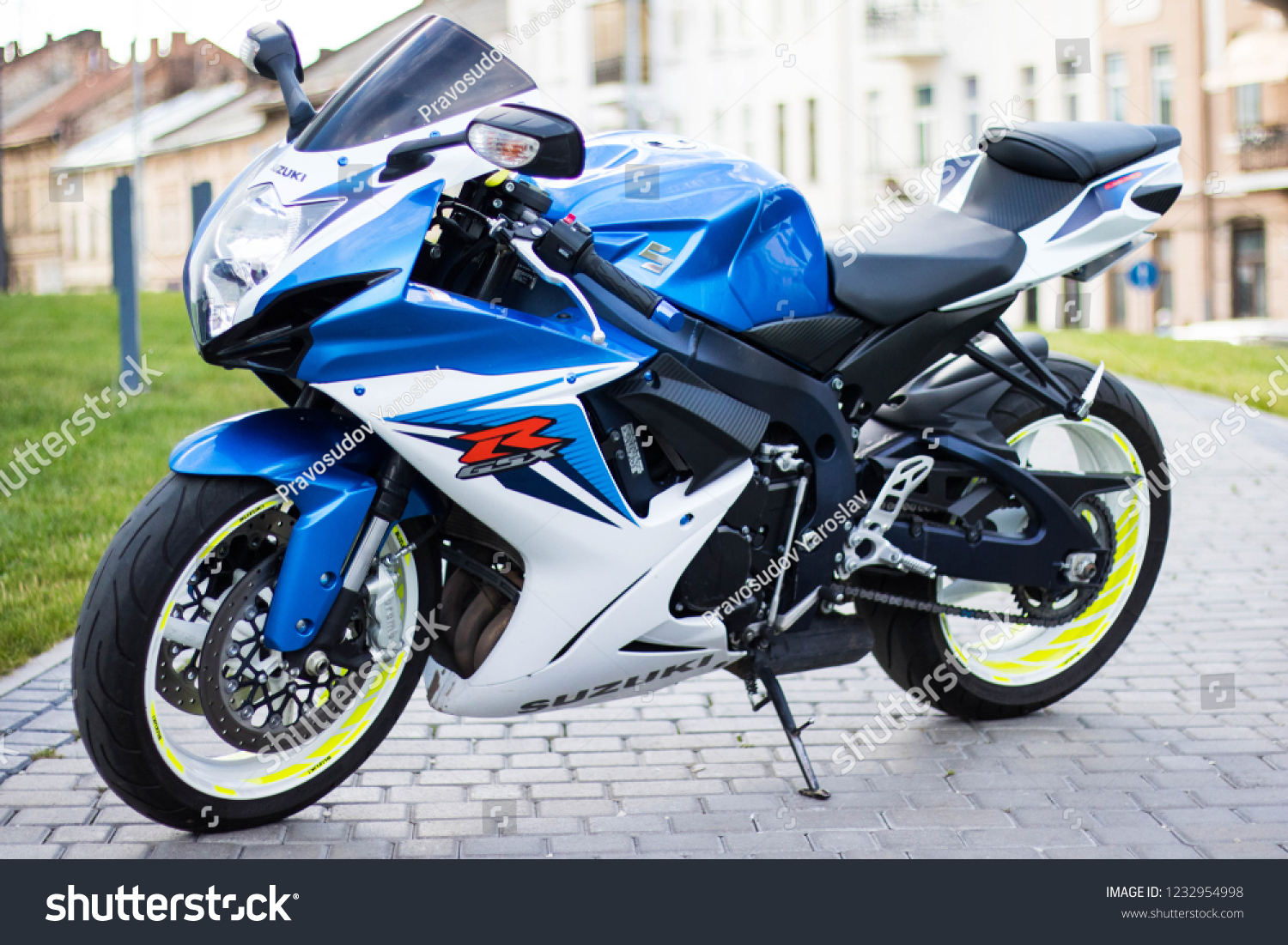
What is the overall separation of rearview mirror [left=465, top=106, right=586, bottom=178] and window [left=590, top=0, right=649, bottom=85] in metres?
31.8

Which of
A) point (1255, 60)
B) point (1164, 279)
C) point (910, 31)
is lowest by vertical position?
point (1164, 279)

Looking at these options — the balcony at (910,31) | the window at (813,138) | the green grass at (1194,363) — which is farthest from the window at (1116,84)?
the green grass at (1194,363)

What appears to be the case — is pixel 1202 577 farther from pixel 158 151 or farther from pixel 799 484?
pixel 158 151

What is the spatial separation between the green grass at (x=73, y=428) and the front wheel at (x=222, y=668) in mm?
1794

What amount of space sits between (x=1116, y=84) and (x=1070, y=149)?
29363 millimetres

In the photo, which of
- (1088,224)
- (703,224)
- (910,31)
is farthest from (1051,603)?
(910,31)

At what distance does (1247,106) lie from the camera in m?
30.2

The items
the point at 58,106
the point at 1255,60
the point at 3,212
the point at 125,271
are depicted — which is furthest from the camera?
the point at 1255,60

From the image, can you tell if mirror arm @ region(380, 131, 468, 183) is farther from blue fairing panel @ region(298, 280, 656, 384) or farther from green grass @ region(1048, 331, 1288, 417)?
green grass @ region(1048, 331, 1288, 417)

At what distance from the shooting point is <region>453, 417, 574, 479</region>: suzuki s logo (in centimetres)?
300

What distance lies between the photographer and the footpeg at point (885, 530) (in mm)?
3695

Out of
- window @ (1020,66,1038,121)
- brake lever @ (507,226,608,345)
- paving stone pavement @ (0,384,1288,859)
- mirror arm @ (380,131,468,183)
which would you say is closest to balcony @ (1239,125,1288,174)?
window @ (1020,66,1038,121)

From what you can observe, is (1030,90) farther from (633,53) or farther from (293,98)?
(293,98)
